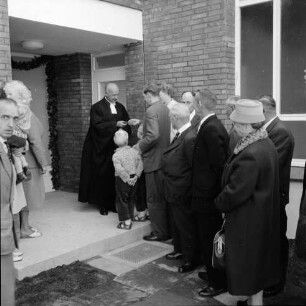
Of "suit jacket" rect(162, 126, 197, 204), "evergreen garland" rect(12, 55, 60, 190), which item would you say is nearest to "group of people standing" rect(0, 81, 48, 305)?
"suit jacket" rect(162, 126, 197, 204)

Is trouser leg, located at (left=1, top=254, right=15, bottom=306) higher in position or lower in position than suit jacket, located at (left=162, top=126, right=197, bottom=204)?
lower

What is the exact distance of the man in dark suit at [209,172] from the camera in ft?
13.0

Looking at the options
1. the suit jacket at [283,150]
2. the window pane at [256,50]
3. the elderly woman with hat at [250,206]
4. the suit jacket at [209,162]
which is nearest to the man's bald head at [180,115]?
the suit jacket at [209,162]

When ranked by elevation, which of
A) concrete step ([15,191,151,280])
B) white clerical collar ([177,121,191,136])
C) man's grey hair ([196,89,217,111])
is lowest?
concrete step ([15,191,151,280])

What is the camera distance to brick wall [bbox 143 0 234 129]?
608 centimetres

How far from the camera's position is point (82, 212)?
6527mm

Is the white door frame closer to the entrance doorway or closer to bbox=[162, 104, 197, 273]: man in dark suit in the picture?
the entrance doorway

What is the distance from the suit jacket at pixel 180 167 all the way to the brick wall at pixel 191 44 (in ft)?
5.94

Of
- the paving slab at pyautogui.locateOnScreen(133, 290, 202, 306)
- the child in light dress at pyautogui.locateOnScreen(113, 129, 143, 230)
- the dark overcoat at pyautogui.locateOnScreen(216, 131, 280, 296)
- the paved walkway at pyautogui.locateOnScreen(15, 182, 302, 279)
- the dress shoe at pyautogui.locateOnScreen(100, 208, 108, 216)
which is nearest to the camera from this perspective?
the dark overcoat at pyautogui.locateOnScreen(216, 131, 280, 296)

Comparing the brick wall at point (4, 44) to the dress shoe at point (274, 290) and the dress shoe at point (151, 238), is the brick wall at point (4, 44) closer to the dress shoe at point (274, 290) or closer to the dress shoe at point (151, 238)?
the dress shoe at point (151, 238)

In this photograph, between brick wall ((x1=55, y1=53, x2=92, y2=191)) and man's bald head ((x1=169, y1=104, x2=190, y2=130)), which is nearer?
man's bald head ((x1=169, y1=104, x2=190, y2=130))

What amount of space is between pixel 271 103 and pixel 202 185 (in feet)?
4.38

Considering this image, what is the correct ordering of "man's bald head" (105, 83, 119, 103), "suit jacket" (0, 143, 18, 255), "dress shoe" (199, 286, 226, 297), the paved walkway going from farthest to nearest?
1. "man's bald head" (105, 83, 119, 103)
2. the paved walkway
3. "dress shoe" (199, 286, 226, 297)
4. "suit jacket" (0, 143, 18, 255)

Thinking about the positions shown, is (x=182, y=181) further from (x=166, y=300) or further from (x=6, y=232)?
(x=6, y=232)
